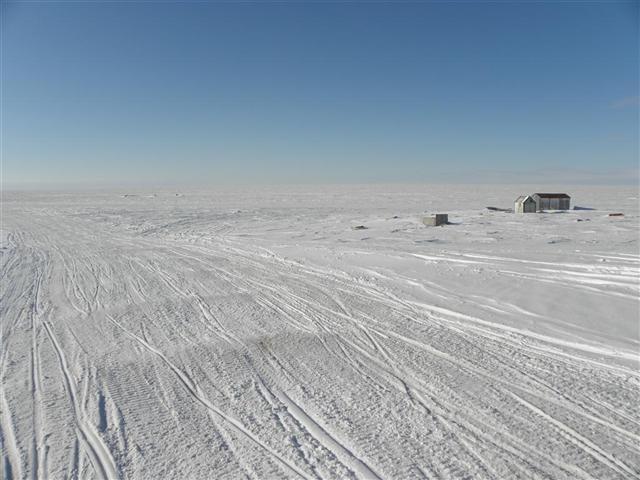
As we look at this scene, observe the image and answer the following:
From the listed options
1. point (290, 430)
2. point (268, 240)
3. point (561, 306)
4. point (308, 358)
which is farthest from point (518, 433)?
point (268, 240)

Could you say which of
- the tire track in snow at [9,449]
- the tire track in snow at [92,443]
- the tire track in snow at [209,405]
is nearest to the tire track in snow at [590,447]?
the tire track in snow at [209,405]

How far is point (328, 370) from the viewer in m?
5.70

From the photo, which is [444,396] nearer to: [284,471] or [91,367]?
[284,471]

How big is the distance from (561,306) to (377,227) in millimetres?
13652

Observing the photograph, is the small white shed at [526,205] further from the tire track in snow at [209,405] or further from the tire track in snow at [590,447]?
the tire track in snow at [209,405]

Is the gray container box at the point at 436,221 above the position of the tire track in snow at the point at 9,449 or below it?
above

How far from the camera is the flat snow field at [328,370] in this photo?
3926mm

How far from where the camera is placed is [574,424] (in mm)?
4379

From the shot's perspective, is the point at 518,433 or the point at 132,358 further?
the point at 132,358

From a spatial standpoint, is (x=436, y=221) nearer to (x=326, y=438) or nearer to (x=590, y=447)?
(x=590, y=447)

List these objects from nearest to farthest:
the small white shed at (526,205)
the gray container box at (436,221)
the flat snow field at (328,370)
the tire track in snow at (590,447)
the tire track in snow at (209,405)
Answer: the tire track in snow at (590,447)
the tire track in snow at (209,405)
the flat snow field at (328,370)
the gray container box at (436,221)
the small white shed at (526,205)

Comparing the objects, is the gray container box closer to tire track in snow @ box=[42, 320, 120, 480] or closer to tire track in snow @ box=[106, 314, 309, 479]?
tire track in snow @ box=[106, 314, 309, 479]

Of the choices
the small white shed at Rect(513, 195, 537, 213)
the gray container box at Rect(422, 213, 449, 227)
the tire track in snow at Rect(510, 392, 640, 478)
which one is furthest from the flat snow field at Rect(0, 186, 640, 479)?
the small white shed at Rect(513, 195, 537, 213)

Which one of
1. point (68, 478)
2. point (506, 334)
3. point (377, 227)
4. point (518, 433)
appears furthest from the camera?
point (377, 227)
